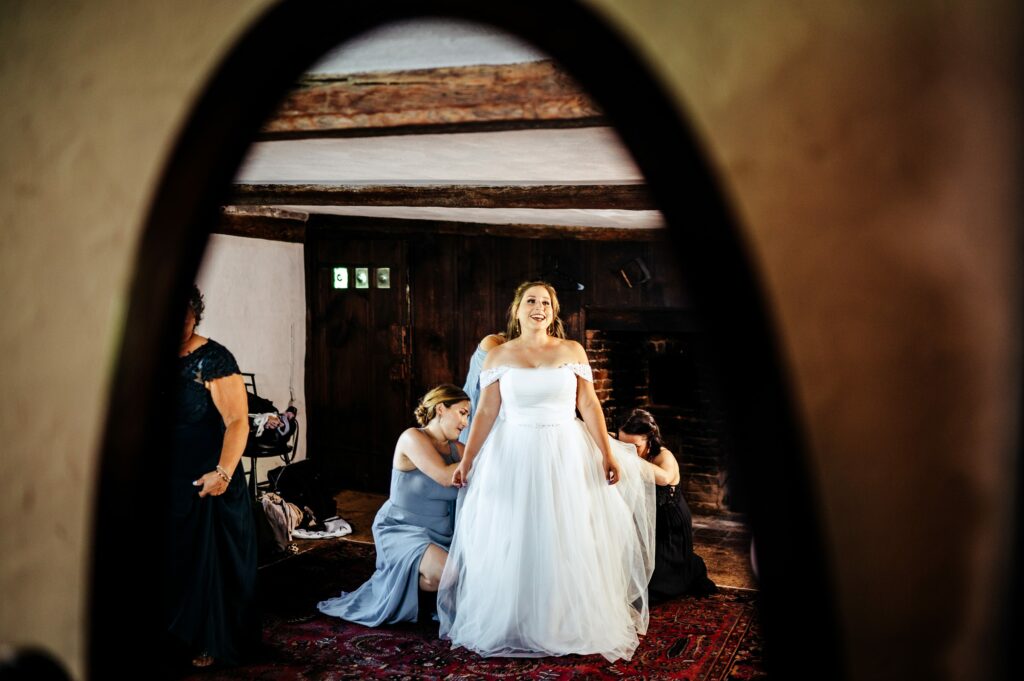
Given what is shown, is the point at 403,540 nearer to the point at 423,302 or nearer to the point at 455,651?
the point at 455,651

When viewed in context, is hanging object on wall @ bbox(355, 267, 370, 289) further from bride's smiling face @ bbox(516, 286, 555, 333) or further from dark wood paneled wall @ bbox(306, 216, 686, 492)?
bride's smiling face @ bbox(516, 286, 555, 333)

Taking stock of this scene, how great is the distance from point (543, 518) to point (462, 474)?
0.46 m

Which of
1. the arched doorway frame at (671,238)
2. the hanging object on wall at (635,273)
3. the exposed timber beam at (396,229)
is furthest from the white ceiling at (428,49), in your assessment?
the hanging object on wall at (635,273)

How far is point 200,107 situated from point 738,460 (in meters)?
1.03

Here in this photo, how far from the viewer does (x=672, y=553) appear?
14.2ft

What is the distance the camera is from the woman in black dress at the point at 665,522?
168 inches

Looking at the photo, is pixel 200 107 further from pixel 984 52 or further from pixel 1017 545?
pixel 1017 545

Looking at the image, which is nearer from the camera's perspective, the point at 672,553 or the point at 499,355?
the point at 499,355

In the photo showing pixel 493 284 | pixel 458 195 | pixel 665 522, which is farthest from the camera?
pixel 493 284

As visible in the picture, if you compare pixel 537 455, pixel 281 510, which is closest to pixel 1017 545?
pixel 537 455

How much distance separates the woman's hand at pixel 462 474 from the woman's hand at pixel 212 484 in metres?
1.07

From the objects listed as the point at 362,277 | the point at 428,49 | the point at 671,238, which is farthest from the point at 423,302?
the point at 671,238

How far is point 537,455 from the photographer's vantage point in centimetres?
373

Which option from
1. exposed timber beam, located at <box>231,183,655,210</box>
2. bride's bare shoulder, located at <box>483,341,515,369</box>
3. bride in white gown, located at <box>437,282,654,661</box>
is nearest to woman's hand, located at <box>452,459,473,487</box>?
bride in white gown, located at <box>437,282,654,661</box>
